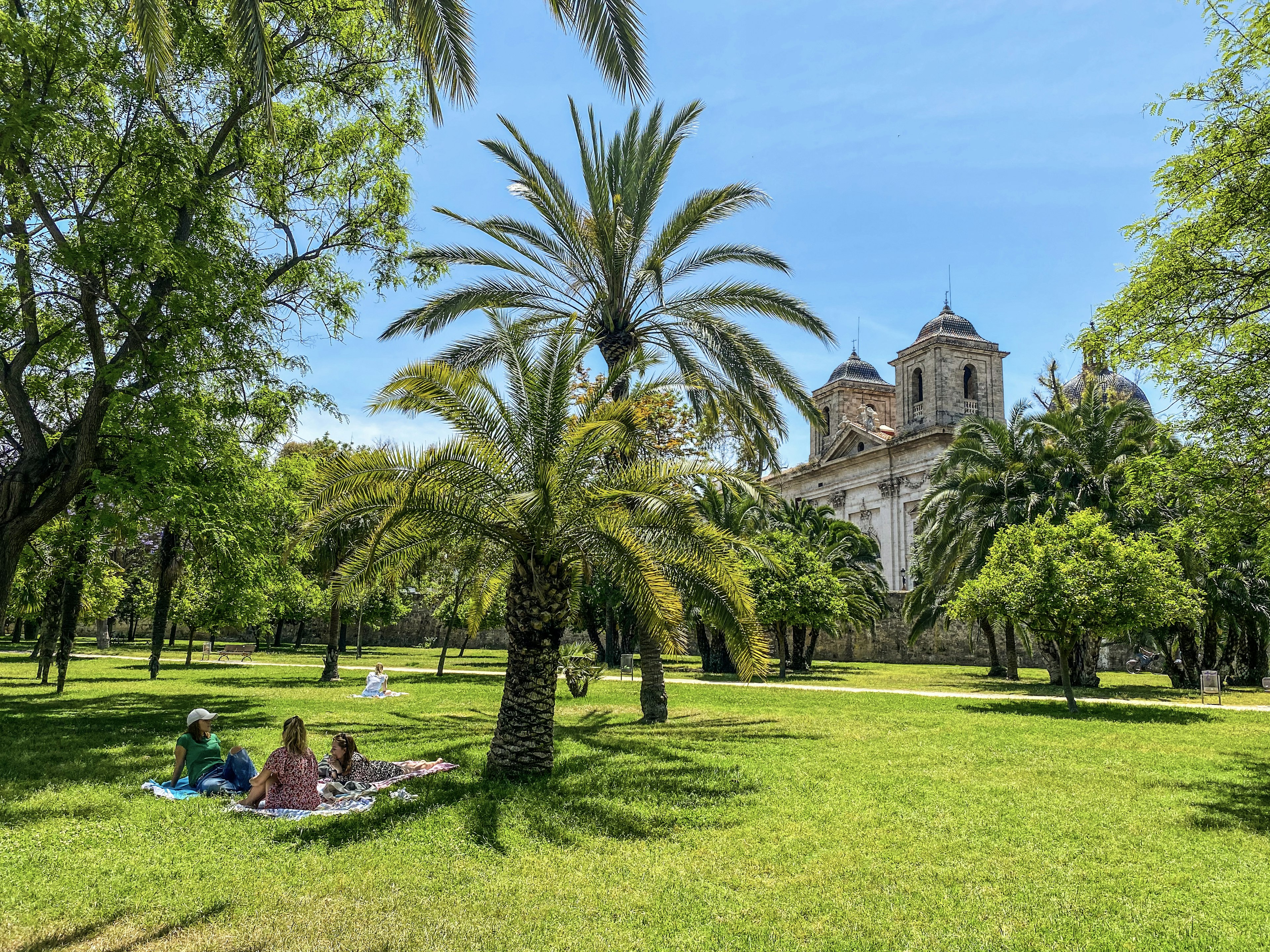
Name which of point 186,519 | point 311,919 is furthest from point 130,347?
point 311,919

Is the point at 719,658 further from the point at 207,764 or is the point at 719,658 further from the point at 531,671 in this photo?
the point at 207,764

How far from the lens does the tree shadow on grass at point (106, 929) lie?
179 inches

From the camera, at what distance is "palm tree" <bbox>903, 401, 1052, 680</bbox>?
74.8 feet

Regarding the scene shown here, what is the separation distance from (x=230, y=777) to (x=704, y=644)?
23.3 meters

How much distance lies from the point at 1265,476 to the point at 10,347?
1705cm

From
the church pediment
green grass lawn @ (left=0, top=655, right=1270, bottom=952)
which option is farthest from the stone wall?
green grass lawn @ (left=0, top=655, right=1270, bottom=952)

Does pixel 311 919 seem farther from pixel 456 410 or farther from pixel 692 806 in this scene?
pixel 456 410

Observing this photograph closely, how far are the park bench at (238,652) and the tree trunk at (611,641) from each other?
42.2ft

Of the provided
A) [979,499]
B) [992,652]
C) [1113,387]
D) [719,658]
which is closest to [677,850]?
[979,499]

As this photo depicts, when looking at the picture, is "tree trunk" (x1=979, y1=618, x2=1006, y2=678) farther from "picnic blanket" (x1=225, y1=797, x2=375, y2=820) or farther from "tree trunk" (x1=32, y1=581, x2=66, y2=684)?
"tree trunk" (x1=32, y1=581, x2=66, y2=684)

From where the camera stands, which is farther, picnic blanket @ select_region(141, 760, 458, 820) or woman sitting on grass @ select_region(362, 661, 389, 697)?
woman sitting on grass @ select_region(362, 661, 389, 697)

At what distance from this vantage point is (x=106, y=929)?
15.8 feet

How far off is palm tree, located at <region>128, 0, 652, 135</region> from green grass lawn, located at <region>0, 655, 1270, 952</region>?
16.5ft

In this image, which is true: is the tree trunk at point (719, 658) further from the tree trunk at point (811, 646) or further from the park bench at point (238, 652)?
Answer: the park bench at point (238, 652)
